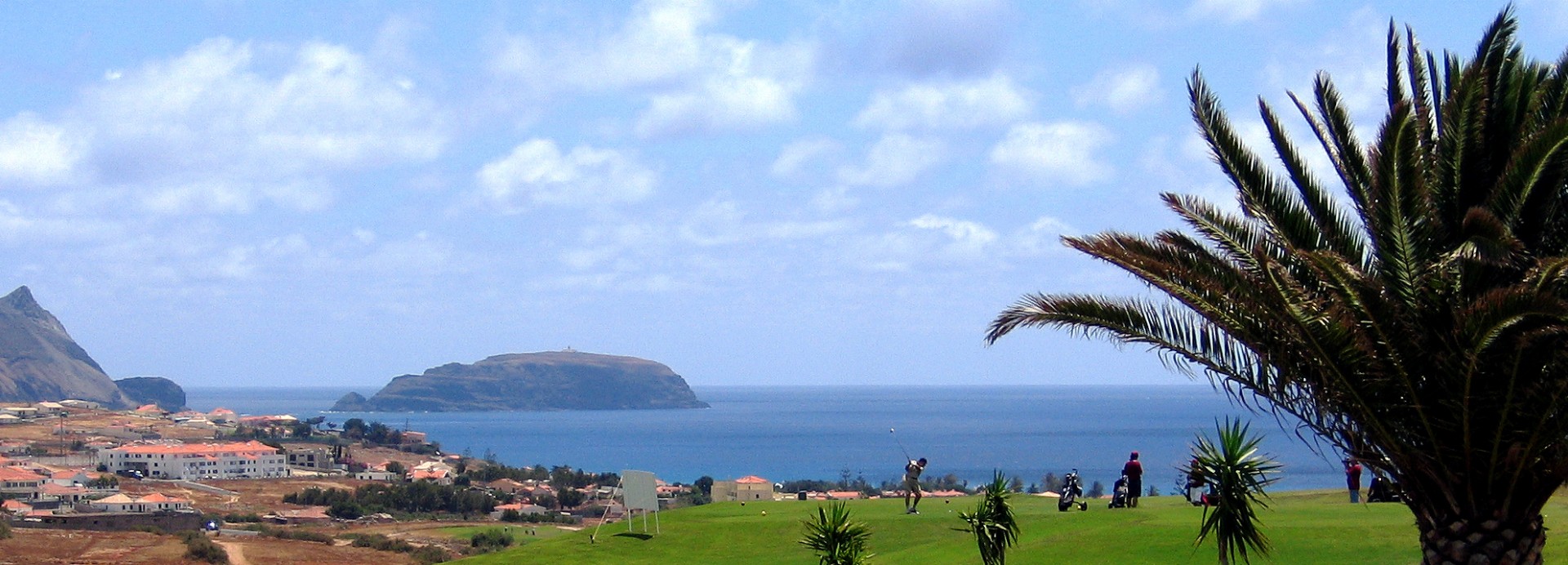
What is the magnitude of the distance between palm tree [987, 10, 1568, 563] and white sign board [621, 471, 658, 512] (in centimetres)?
1235

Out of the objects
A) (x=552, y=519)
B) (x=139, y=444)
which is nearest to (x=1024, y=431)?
(x=139, y=444)

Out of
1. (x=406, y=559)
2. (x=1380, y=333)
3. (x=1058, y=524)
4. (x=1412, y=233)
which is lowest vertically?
(x=406, y=559)

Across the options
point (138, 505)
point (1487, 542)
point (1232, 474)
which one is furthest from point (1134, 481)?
point (138, 505)

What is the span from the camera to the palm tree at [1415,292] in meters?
9.54

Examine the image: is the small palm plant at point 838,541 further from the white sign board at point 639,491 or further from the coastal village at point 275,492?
the coastal village at point 275,492

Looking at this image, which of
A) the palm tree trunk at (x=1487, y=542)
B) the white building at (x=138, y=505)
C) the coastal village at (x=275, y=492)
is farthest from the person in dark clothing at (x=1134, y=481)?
the white building at (x=138, y=505)

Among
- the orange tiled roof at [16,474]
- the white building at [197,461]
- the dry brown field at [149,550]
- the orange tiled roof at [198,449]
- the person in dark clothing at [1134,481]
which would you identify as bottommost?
the dry brown field at [149,550]

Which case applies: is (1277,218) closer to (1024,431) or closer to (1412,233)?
(1412,233)

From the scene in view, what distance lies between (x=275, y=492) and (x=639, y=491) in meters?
59.6

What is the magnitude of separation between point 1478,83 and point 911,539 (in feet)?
39.8

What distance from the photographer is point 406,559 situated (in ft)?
126

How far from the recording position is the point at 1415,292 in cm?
978

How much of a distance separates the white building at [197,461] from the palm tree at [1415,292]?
3442 inches

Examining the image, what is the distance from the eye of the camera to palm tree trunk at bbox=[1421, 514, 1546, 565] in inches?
392
